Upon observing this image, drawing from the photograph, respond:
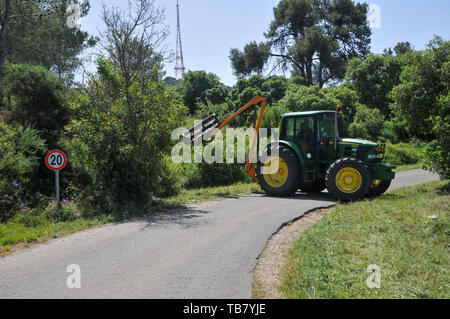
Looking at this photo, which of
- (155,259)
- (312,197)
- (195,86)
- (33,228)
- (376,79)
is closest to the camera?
(155,259)

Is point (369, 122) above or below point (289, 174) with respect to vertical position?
above

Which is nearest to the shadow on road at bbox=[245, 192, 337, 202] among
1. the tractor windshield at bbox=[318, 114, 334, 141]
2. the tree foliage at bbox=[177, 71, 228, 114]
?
the tractor windshield at bbox=[318, 114, 334, 141]

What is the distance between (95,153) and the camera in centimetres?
1053

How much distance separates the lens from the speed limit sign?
947 cm

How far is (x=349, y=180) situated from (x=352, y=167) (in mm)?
420

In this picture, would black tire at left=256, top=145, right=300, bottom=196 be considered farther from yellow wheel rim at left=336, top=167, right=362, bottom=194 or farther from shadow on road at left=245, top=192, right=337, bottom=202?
yellow wheel rim at left=336, top=167, right=362, bottom=194

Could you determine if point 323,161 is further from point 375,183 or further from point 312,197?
point 375,183

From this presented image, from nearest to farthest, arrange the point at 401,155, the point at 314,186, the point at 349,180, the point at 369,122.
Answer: the point at 349,180 → the point at 314,186 → the point at 401,155 → the point at 369,122

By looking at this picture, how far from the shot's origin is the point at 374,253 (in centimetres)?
626

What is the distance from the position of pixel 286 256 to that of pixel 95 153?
6.53 meters

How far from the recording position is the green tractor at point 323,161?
439 inches

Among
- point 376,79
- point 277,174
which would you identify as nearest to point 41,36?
point 277,174
